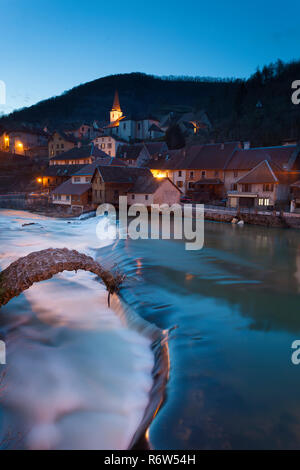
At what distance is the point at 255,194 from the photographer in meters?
32.7

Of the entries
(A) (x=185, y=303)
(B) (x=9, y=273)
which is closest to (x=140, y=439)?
(B) (x=9, y=273)

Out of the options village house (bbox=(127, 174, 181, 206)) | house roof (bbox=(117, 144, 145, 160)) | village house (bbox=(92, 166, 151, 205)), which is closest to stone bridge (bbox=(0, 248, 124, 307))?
village house (bbox=(127, 174, 181, 206))

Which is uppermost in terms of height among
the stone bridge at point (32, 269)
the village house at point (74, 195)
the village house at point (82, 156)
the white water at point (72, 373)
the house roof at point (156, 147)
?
the house roof at point (156, 147)

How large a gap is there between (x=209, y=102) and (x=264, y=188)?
3316 inches

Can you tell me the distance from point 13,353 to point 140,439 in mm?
3999

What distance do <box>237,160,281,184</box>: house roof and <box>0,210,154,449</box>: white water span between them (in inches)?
1047

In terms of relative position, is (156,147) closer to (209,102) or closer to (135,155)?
(135,155)

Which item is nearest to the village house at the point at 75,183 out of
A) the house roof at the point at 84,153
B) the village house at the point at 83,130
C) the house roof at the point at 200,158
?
the house roof at the point at 84,153

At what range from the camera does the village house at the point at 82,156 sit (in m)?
54.2

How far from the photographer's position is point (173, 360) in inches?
261

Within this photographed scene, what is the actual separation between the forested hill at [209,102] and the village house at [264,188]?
23.8 metres

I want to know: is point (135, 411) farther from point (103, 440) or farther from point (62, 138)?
point (62, 138)

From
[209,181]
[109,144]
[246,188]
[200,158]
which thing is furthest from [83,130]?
[246,188]

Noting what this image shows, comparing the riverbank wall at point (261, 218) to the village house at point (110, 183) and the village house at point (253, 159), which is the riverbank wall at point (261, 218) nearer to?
the village house at point (253, 159)
